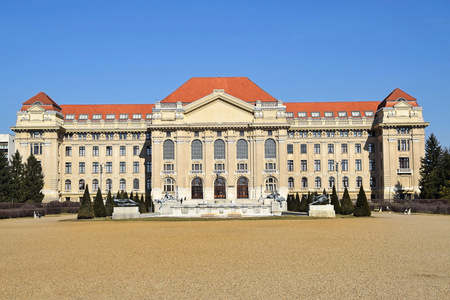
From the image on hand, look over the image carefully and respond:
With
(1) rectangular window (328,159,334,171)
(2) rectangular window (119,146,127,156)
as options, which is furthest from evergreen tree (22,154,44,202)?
(1) rectangular window (328,159,334,171)

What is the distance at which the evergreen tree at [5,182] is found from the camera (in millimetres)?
65769

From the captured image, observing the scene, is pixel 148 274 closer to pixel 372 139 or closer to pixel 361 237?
pixel 361 237

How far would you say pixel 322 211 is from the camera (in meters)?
46.8

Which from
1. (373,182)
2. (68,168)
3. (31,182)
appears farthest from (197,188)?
(373,182)

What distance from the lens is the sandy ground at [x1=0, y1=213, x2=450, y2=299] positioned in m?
14.7

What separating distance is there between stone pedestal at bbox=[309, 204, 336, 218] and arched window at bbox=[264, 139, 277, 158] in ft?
127

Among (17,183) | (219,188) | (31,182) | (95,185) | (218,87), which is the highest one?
(218,87)

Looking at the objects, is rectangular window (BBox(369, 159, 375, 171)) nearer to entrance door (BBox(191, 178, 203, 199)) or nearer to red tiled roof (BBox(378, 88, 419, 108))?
red tiled roof (BBox(378, 88, 419, 108))

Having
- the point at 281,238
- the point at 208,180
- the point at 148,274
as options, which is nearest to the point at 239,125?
the point at 208,180

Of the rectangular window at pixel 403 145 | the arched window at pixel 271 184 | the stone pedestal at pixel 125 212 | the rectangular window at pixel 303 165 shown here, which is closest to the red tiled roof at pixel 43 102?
the arched window at pixel 271 184

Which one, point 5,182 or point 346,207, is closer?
point 346,207

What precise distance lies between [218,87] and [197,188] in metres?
18.8

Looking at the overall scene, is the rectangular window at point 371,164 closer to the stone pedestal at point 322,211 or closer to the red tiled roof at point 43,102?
the stone pedestal at point 322,211

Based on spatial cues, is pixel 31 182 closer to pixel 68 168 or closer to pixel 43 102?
pixel 68 168
